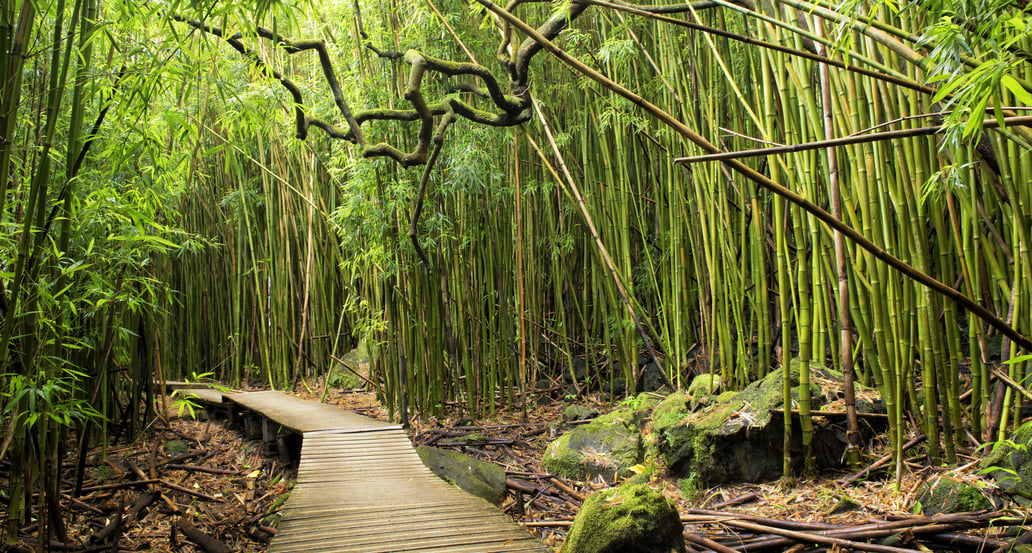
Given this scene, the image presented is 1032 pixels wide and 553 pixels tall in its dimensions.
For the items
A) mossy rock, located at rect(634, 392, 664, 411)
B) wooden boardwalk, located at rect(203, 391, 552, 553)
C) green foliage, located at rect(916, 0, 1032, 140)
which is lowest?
wooden boardwalk, located at rect(203, 391, 552, 553)

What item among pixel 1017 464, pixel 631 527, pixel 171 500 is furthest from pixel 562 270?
pixel 1017 464

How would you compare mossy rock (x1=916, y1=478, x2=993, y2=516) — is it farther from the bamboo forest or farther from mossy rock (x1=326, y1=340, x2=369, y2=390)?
mossy rock (x1=326, y1=340, x2=369, y2=390)

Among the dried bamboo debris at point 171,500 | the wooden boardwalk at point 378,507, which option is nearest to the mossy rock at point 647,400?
the wooden boardwalk at point 378,507

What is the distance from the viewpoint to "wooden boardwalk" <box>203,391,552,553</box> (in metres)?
1.57

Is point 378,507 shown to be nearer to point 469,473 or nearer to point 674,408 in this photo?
point 469,473

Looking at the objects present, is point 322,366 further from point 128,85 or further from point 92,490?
point 128,85

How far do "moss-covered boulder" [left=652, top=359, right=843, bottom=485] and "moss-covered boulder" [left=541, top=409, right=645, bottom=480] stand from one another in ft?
0.76

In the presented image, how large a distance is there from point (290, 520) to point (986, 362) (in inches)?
74.1

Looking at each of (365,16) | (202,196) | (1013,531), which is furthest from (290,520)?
(202,196)

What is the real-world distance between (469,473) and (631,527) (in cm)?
103

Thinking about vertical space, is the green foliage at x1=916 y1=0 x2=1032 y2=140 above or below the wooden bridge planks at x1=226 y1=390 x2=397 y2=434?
above

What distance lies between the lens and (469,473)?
2.36 meters

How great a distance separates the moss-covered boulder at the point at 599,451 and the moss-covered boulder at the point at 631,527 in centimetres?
83

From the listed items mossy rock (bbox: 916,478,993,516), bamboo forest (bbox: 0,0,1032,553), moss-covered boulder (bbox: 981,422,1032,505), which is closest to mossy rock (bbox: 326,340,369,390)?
bamboo forest (bbox: 0,0,1032,553)
